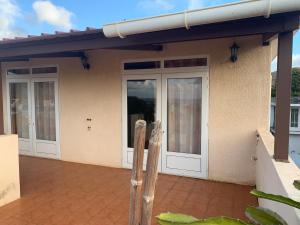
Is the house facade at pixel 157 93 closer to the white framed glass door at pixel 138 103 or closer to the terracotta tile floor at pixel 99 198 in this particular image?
the white framed glass door at pixel 138 103

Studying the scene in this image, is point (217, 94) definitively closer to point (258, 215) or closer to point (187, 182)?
point (187, 182)

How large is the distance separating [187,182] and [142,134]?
4.48m

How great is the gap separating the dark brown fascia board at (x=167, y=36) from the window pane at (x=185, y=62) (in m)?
1.69

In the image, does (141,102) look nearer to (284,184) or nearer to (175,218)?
(284,184)

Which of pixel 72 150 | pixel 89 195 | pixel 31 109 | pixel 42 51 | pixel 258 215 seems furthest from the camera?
pixel 31 109

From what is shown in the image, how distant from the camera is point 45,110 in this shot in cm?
818

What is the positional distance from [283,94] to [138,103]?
3.81 metres

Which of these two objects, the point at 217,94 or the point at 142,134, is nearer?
the point at 142,134

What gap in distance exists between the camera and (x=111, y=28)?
4.33 meters

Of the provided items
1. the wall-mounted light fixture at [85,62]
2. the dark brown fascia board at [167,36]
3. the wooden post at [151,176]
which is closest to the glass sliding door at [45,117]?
the wall-mounted light fixture at [85,62]

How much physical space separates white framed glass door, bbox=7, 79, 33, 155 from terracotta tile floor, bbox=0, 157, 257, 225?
6.88 ft

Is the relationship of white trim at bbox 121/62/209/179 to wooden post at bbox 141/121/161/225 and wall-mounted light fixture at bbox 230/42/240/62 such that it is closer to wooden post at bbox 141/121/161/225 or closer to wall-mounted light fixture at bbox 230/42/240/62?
wall-mounted light fixture at bbox 230/42/240/62

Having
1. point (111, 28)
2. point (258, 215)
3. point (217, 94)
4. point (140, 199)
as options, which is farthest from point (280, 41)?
point (140, 199)

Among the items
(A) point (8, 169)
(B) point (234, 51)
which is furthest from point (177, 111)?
(A) point (8, 169)
